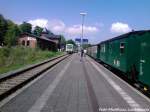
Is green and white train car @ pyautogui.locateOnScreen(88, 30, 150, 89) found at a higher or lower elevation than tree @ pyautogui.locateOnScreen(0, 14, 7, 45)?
lower

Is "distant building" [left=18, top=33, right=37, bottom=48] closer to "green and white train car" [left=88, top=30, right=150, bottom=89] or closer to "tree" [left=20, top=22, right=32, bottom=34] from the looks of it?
"green and white train car" [left=88, top=30, right=150, bottom=89]

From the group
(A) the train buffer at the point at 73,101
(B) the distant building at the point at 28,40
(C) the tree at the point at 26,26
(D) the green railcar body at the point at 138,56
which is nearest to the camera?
(A) the train buffer at the point at 73,101

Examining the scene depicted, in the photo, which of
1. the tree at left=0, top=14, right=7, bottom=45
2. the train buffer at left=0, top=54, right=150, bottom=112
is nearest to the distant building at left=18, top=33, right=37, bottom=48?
the tree at left=0, top=14, right=7, bottom=45

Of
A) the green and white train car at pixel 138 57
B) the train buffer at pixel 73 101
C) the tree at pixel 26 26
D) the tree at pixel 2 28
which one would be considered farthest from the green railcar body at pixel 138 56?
the tree at pixel 26 26

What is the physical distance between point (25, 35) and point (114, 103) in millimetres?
82264

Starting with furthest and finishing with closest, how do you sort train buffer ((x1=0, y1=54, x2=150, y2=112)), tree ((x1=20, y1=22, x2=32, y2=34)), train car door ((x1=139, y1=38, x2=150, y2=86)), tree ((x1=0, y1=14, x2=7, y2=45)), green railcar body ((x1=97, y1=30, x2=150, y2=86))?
tree ((x1=20, y1=22, x2=32, y2=34)) → tree ((x1=0, y1=14, x2=7, y2=45)) → green railcar body ((x1=97, y1=30, x2=150, y2=86)) → train car door ((x1=139, y1=38, x2=150, y2=86)) → train buffer ((x1=0, y1=54, x2=150, y2=112))

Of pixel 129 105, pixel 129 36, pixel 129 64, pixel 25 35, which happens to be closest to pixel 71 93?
pixel 129 105

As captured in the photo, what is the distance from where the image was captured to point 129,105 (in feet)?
38.7

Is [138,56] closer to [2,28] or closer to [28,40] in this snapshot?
[28,40]

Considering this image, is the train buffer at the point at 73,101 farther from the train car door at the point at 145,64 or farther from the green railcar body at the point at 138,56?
the green railcar body at the point at 138,56

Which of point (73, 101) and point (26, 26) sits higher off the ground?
point (26, 26)

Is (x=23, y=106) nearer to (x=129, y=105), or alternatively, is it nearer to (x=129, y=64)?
(x=129, y=105)

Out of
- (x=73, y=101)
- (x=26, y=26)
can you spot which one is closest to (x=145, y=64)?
(x=73, y=101)

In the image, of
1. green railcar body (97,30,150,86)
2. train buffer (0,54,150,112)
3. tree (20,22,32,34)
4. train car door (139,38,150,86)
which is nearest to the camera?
train buffer (0,54,150,112)
